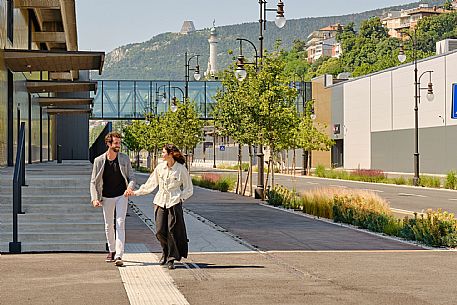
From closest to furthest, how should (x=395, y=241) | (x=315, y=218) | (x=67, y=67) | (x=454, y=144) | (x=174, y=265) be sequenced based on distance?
(x=174, y=265)
(x=395, y=241)
(x=315, y=218)
(x=67, y=67)
(x=454, y=144)

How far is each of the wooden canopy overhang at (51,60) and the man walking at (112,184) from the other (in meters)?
10.9

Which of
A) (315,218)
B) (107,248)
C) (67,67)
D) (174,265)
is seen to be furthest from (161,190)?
(67,67)

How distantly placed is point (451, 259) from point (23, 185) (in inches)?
298

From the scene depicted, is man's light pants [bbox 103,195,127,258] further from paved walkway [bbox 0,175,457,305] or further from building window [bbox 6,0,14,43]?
building window [bbox 6,0,14,43]

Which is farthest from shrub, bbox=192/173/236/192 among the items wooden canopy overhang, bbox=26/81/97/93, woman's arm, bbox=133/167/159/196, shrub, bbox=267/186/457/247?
woman's arm, bbox=133/167/159/196

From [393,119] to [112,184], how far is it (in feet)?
207

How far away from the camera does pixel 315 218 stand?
81.4 ft

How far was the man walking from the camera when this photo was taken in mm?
13852

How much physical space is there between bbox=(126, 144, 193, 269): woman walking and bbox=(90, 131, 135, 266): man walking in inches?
11.3

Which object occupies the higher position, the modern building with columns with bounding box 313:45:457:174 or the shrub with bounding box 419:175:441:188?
the modern building with columns with bounding box 313:45:457:174

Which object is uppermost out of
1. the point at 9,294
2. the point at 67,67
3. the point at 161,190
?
the point at 67,67

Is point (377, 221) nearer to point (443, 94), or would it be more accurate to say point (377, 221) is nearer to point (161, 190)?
point (161, 190)

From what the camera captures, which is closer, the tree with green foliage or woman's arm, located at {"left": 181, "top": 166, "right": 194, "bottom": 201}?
woman's arm, located at {"left": 181, "top": 166, "right": 194, "bottom": 201}

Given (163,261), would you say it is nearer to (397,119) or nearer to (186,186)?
(186,186)
